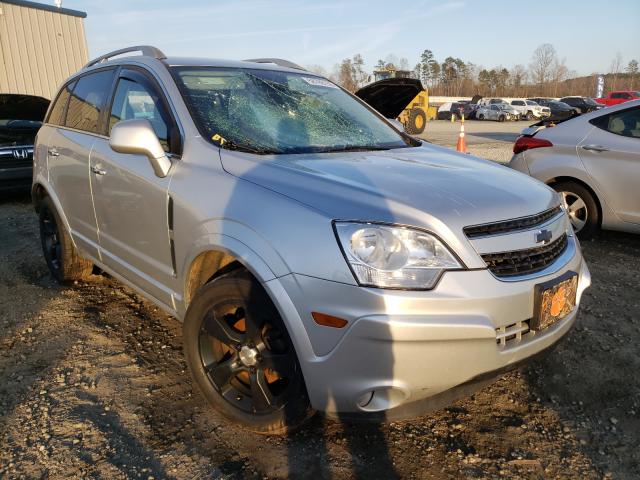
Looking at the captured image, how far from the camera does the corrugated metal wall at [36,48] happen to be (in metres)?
13.1

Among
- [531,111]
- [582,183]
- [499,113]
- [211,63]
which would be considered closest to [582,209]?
[582,183]

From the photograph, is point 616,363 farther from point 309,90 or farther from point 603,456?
point 309,90

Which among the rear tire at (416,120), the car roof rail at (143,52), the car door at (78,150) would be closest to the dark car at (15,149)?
the car door at (78,150)

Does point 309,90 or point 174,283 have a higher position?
point 309,90

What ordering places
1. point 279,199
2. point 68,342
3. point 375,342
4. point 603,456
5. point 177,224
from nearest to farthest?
1. point 375,342
2. point 279,199
3. point 603,456
4. point 177,224
5. point 68,342

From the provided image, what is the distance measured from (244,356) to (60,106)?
3.08 meters

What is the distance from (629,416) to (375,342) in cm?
157

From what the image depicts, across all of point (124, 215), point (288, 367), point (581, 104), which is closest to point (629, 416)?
point (288, 367)

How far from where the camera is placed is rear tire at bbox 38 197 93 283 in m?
4.05

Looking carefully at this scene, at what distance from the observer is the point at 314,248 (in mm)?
1933

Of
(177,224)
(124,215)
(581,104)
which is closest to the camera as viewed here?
(177,224)

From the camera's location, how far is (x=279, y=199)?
2.10m

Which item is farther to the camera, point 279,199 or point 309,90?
point 309,90

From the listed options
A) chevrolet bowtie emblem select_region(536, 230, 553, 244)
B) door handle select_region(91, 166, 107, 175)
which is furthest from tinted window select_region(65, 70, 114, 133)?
chevrolet bowtie emblem select_region(536, 230, 553, 244)
